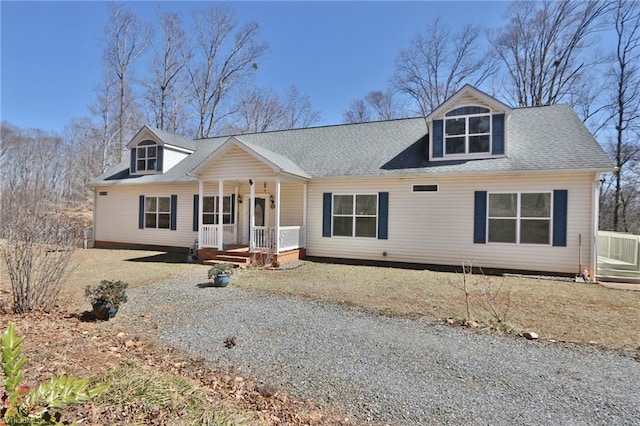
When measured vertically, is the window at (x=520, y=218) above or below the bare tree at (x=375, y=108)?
below

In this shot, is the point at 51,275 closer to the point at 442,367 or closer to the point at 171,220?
the point at 442,367

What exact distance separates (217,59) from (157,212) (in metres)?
18.8

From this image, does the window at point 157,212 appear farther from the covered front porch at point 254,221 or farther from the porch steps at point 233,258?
the porch steps at point 233,258

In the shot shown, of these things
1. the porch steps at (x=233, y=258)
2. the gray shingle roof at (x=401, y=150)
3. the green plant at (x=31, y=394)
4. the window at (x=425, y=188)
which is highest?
the gray shingle roof at (x=401, y=150)

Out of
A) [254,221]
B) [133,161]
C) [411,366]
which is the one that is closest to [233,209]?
[254,221]

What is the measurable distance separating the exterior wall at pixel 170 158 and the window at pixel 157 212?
1.60 m

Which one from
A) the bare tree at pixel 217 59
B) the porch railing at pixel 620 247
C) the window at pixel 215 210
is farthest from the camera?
the bare tree at pixel 217 59

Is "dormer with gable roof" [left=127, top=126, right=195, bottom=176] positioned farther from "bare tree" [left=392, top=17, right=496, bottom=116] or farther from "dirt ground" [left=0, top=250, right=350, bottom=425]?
"bare tree" [left=392, top=17, right=496, bottom=116]

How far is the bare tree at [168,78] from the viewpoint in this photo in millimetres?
26688

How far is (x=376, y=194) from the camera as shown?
1152 cm

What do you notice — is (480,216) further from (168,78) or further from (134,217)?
(168,78)

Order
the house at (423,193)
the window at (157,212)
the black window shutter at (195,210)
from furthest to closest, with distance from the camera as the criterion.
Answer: the window at (157,212), the black window shutter at (195,210), the house at (423,193)

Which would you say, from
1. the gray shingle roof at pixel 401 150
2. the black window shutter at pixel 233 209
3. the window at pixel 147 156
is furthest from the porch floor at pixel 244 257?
the window at pixel 147 156

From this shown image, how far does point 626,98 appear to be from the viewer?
1881 centimetres
